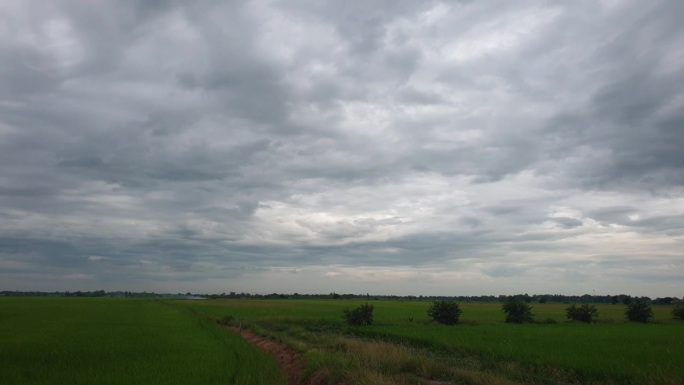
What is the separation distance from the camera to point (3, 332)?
31.6 m

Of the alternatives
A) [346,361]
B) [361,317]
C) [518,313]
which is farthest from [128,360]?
[518,313]

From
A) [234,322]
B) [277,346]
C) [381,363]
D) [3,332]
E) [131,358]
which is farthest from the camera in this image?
[234,322]

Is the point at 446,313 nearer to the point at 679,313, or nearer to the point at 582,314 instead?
the point at 582,314

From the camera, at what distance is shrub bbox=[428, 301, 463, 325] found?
48000 millimetres

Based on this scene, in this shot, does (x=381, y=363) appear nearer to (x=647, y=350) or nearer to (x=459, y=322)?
(x=647, y=350)

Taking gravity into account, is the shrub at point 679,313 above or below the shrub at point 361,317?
above

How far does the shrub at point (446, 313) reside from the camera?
48.0 m

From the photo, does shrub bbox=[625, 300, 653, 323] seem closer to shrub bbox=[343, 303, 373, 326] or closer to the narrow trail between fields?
shrub bbox=[343, 303, 373, 326]

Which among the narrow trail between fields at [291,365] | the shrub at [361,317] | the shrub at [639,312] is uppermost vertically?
the shrub at [639,312]

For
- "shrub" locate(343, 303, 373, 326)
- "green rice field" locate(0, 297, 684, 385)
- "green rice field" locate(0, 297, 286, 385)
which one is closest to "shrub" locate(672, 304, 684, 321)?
"green rice field" locate(0, 297, 684, 385)

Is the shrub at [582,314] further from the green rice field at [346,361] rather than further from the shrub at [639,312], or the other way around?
the green rice field at [346,361]

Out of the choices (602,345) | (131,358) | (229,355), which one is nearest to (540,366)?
(602,345)

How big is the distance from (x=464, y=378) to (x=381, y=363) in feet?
10.5

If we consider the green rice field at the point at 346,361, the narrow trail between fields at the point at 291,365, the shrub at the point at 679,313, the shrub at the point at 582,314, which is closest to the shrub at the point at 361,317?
the narrow trail between fields at the point at 291,365
